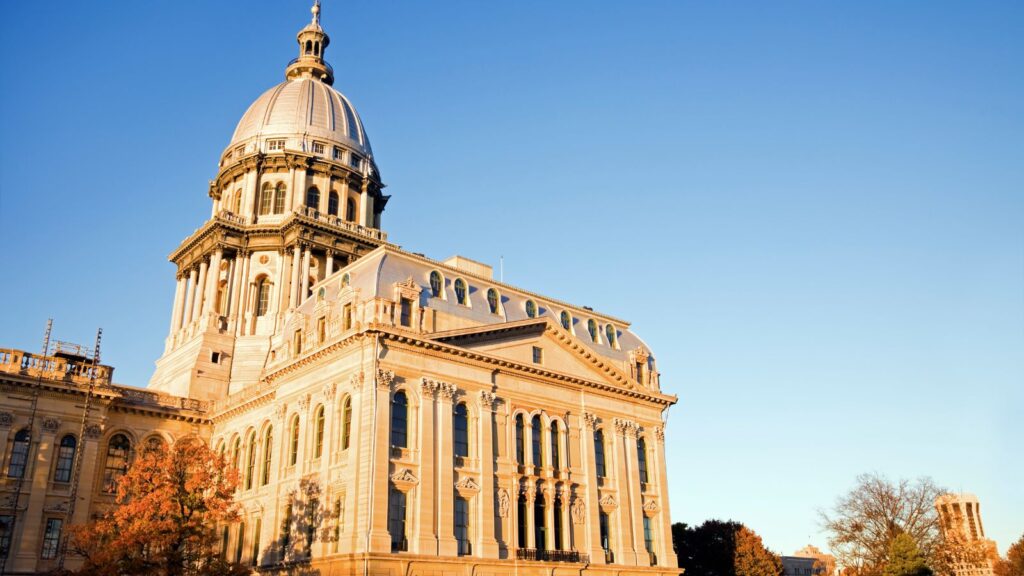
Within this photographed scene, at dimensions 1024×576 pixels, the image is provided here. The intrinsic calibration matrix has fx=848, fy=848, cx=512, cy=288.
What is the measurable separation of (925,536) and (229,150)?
2874 inches

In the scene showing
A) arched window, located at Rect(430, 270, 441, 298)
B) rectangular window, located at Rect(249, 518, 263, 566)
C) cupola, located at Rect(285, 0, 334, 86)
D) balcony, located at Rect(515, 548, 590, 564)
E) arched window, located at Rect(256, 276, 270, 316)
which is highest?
cupola, located at Rect(285, 0, 334, 86)

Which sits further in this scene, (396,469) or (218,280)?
(218,280)

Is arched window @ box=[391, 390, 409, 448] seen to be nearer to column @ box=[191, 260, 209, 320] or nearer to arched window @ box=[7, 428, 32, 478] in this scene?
arched window @ box=[7, 428, 32, 478]

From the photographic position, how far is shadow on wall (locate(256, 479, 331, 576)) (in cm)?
4541

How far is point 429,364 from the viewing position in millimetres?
49000

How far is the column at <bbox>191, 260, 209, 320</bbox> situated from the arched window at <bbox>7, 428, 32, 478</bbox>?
64.2 ft

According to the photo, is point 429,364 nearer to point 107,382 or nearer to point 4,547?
point 107,382

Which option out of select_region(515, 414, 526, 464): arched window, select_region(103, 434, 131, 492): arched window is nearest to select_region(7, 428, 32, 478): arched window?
select_region(103, 434, 131, 492): arched window

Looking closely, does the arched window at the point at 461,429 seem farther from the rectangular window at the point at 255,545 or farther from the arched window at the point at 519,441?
the rectangular window at the point at 255,545

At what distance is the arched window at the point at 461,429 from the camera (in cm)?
4916

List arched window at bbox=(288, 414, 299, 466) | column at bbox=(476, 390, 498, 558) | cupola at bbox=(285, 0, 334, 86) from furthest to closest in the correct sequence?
cupola at bbox=(285, 0, 334, 86) → arched window at bbox=(288, 414, 299, 466) → column at bbox=(476, 390, 498, 558)

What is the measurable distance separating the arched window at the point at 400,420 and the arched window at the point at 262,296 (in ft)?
91.5

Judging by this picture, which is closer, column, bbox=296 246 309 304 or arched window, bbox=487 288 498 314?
arched window, bbox=487 288 498 314

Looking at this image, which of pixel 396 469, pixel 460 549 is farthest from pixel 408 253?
pixel 460 549
